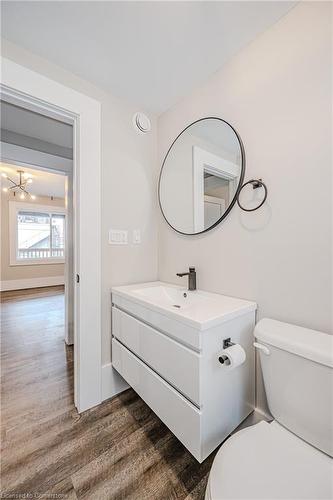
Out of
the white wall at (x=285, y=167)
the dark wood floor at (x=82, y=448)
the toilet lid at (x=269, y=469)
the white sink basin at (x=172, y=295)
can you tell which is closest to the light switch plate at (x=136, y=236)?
the white sink basin at (x=172, y=295)

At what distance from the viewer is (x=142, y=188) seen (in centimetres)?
176

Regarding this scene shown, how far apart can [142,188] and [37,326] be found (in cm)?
258

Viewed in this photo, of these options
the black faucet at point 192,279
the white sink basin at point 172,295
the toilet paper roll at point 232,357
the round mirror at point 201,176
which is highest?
the round mirror at point 201,176

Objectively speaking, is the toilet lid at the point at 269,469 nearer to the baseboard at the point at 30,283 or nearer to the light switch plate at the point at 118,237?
the light switch plate at the point at 118,237

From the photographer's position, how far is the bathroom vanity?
883 millimetres

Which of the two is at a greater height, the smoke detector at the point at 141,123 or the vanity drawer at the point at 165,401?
the smoke detector at the point at 141,123

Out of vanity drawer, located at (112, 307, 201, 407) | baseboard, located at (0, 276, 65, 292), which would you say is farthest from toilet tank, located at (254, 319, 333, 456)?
baseboard, located at (0, 276, 65, 292)

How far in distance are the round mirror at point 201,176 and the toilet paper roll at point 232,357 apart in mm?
786

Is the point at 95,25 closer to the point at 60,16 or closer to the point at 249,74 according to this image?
the point at 60,16

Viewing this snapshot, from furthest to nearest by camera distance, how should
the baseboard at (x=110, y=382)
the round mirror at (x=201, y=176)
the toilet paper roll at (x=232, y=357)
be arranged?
the baseboard at (x=110, y=382) < the round mirror at (x=201, y=176) < the toilet paper roll at (x=232, y=357)

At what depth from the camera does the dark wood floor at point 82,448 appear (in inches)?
37.4

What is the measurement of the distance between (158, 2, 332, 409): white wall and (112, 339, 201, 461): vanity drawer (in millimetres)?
496

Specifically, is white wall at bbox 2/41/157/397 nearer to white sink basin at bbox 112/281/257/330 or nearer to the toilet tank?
white sink basin at bbox 112/281/257/330

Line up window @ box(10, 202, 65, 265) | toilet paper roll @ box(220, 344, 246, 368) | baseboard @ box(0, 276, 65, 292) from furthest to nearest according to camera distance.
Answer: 1. window @ box(10, 202, 65, 265)
2. baseboard @ box(0, 276, 65, 292)
3. toilet paper roll @ box(220, 344, 246, 368)
